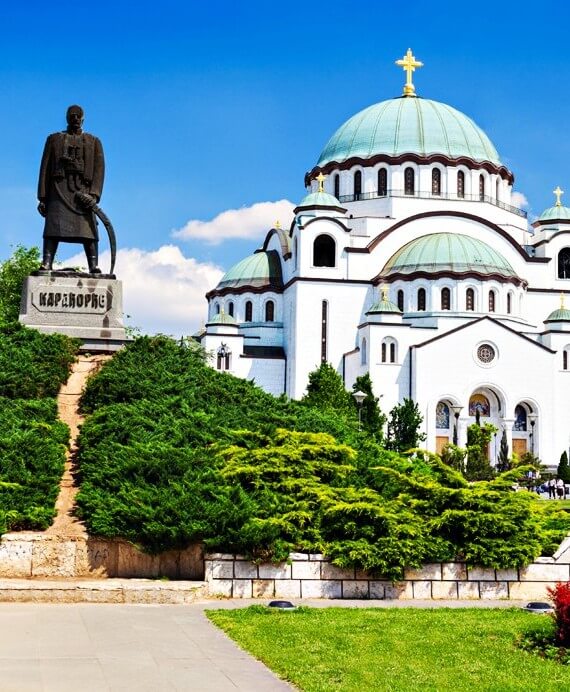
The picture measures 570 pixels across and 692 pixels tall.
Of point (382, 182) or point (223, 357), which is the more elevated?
point (382, 182)

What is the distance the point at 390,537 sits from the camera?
11.9 metres

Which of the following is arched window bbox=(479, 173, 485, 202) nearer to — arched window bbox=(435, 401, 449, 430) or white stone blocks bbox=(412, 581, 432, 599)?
arched window bbox=(435, 401, 449, 430)

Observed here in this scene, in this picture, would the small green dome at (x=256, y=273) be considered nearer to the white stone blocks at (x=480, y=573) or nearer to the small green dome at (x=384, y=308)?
the small green dome at (x=384, y=308)

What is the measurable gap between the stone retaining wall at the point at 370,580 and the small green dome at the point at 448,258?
138ft

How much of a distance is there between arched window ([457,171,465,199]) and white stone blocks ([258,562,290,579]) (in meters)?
51.0

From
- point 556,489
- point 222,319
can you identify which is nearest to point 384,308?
point 222,319

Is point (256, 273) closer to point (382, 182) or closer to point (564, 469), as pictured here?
point (382, 182)

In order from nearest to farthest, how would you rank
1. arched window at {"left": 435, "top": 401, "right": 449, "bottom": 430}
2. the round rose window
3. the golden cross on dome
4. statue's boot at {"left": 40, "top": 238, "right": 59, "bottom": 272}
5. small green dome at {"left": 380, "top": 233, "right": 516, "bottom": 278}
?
1. statue's boot at {"left": 40, "top": 238, "right": 59, "bottom": 272}
2. arched window at {"left": 435, "top": 401, "right": 449, "bottom": 430}
3. the round rose window
4. small green dome at {"left": 380, "top": 233, "right": 516, "bottom": 278}
5. the golden cross on dome

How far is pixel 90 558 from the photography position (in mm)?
11961

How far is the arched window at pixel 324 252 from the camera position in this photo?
189ft

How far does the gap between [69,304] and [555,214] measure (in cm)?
4765

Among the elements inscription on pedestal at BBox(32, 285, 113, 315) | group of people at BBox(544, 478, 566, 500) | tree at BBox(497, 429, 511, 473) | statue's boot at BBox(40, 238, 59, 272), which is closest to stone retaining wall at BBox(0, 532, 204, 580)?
inscription on pedestal at BBox(32, 285, 113, 315)

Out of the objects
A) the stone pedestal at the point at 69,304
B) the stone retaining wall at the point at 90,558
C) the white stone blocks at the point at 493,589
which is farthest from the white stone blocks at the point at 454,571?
the stone pedestal at the point at 69,304

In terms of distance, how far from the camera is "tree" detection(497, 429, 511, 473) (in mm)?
43831
